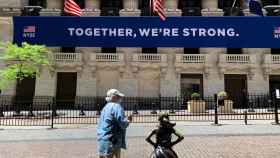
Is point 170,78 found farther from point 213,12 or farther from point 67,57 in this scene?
point 67,57

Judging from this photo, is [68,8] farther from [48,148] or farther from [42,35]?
[48,148]

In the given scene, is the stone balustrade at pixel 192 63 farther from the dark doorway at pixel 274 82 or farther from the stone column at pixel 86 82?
the stone column at pixel 86 82

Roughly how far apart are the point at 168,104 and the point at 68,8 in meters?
12.5

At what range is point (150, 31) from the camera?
1171 inches

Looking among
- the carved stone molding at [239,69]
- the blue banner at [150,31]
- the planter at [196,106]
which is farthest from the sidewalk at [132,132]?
the carved stone molding at [239,69]

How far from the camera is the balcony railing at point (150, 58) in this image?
33938 millimetres

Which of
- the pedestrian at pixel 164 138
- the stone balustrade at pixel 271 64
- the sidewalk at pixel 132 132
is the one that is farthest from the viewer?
the stone balustrade at pixel 271 64

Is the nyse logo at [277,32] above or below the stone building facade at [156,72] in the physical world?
above

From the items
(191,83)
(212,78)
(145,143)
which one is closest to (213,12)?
(212,78)

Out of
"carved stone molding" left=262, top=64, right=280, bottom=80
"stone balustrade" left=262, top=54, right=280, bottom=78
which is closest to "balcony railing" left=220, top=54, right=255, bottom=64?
"stone balustrade" left=262, top=54, right=280, bottom=78

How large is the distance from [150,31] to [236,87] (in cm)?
1150

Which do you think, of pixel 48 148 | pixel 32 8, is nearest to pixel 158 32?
pixel 32 8

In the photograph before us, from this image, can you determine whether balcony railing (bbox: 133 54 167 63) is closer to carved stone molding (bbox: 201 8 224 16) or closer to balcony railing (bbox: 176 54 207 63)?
balcony railing (bbox: 176 54 207 63)

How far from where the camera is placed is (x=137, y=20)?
29.2m
